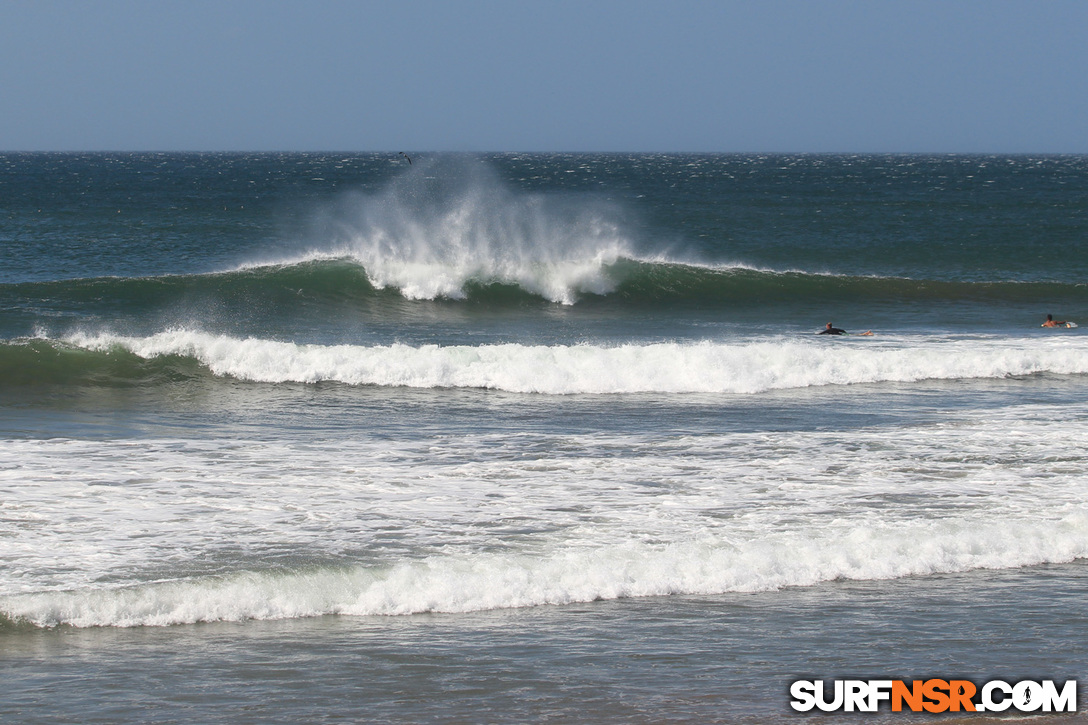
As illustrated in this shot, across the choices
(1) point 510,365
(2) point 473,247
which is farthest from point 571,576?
(2) point 473,247

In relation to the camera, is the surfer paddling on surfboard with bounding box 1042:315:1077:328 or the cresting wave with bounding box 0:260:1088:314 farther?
the cresting wave with bounding box 0:260:1088:314

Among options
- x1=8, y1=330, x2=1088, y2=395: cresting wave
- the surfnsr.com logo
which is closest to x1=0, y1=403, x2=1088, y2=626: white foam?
the surfnsr.com logo

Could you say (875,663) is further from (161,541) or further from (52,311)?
(52,311)

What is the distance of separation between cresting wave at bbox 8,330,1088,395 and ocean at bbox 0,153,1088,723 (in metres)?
0.06

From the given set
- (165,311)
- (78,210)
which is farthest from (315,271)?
(78,210)

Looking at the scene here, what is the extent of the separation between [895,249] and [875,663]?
112 feet

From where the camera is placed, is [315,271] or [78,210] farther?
[78,210]

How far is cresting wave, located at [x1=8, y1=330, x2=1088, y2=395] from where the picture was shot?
1568 centimetres

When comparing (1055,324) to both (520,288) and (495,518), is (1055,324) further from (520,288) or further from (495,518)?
(495,518)

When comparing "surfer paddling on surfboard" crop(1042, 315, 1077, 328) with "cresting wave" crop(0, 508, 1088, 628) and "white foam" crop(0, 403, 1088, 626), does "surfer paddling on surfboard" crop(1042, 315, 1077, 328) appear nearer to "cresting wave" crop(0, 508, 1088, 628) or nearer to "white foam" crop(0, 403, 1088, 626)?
"white foam" crop(0, 403, 1088, 626)

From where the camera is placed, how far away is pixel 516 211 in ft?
104

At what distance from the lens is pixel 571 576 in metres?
7.57

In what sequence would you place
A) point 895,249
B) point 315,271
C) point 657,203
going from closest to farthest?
point 315,271
point 895,249
point 657,203

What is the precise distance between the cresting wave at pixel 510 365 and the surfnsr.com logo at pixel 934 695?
31.5 ft
